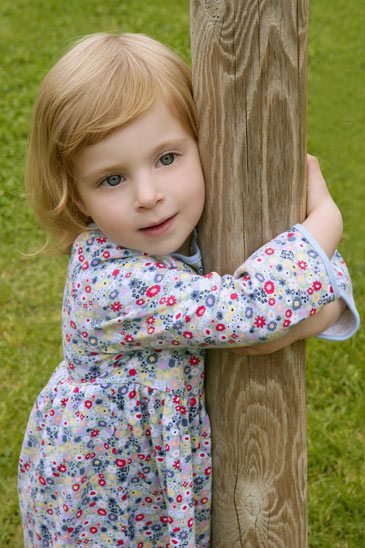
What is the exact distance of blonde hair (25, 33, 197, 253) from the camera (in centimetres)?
233

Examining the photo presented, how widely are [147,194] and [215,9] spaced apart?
1.51 ft

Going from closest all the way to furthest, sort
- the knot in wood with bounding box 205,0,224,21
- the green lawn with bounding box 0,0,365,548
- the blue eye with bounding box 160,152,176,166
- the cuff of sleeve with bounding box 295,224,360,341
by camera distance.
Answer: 1. the knot in wood with bounding box 205,0,224,21
2. the blue eye with bounding box 160,152,176,166
3. the cuff of sleeve with bounding box 295,224,360,341
4. the green lawn with bounding box 0,0,365,548

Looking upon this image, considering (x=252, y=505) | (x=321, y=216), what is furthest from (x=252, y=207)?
(x=252, y=505)

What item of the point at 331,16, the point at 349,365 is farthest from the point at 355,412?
the point at 331,16

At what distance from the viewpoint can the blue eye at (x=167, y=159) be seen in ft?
7.82

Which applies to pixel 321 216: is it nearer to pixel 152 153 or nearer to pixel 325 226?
pixel 325 226

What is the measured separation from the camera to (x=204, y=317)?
2.30 m

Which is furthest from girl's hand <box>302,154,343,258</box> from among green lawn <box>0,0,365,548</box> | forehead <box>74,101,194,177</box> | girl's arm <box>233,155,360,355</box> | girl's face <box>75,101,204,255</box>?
green lawn <box>0,0,365,548</box>

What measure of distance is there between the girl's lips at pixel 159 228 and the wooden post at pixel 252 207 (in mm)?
138

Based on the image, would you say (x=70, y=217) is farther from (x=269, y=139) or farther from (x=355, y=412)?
(x=355, y=412)

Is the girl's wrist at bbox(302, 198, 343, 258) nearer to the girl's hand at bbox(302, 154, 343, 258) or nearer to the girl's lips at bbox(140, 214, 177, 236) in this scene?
the girl's hand at bbox(302, 154, 343, 258)

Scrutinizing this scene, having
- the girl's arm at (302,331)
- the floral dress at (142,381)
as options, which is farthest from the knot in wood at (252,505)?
the girl's arm at (302,331)

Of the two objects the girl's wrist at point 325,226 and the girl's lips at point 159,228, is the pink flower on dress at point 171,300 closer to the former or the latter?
the girl's lips at point 159,228

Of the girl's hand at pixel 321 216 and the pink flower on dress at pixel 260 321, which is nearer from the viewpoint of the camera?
the pink flower on dress at pixel 260 321
